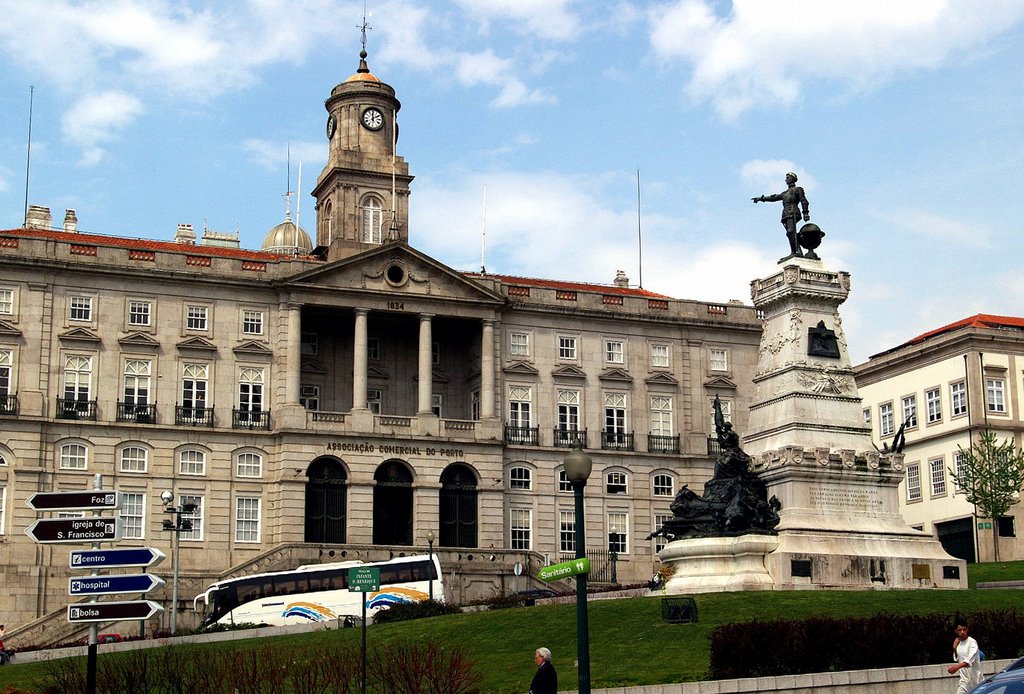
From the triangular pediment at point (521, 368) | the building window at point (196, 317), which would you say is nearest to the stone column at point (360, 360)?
the building window at point (196, 317)

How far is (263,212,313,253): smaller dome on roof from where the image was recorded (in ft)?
344

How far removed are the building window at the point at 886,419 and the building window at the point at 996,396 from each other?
313 inches

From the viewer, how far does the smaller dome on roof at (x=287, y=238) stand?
105 meters

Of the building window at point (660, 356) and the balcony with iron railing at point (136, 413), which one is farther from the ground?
the building window at point (660, 356)

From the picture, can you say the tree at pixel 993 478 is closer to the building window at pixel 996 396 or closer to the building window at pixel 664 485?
the building window at pixel 996 396

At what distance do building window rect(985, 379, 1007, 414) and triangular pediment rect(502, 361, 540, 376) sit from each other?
2362 cm

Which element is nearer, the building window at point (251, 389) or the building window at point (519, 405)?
A: the building window at point (251, 389)

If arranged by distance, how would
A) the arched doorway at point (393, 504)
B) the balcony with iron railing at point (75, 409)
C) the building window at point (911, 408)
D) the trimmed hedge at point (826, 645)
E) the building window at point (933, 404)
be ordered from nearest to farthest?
the trimmed hedge at point (826, 645) → the balcony with iron railing at point (75, 409) → the arched doorway at point (393, 504) → the building window at point (933, 404) → the building window at point (911, 408)

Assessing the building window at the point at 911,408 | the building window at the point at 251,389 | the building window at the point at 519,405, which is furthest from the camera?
the building window at the point at 911,408

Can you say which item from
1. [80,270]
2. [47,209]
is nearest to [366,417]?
[80,270]

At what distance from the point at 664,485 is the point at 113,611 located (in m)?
59.7

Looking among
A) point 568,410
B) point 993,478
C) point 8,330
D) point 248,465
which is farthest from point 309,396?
point 993,478

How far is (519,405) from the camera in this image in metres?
80.1

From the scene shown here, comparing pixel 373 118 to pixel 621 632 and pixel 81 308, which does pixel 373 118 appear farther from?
pixel 621 632
